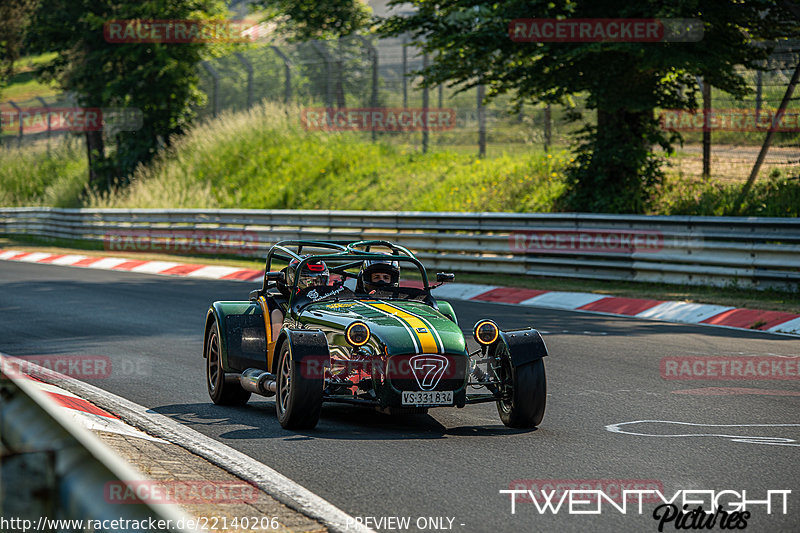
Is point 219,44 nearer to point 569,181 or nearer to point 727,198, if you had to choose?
point 569,181

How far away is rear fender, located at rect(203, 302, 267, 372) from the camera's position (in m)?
8.50

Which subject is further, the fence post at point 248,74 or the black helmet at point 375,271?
the fence post at point 248,74

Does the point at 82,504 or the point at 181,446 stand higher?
the point at 82,504

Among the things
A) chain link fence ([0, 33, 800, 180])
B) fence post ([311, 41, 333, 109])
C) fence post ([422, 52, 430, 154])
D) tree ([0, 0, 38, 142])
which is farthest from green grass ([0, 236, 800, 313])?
tree ([0, 0, 38, 142])

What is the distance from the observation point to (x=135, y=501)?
2.27 metres

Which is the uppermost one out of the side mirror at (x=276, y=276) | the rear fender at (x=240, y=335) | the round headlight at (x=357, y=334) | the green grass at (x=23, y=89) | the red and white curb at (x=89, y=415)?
the green grass at (x=23, y=89)

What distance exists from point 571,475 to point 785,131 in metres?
13.7

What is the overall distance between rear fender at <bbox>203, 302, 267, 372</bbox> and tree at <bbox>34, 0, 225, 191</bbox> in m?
27.6

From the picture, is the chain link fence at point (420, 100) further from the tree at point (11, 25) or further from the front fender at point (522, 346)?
the tree at point (11, 25)

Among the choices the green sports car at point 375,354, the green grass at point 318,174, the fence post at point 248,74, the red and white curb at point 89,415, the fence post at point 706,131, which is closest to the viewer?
the red and white curb at point 89,415

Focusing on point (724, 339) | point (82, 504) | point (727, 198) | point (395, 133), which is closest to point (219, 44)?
point (395, 133)

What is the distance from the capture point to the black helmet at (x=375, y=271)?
841 cm

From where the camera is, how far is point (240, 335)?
8617mm

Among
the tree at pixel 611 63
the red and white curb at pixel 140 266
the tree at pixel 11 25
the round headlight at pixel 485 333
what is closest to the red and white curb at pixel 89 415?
the round headlight at pixel 485 333
